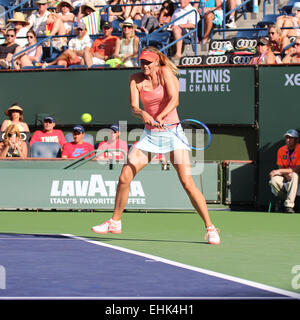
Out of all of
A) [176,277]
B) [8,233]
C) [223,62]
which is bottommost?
[8,233]

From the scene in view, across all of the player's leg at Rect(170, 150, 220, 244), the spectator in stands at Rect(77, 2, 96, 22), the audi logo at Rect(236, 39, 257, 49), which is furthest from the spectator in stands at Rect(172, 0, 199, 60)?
the player's leg at Rect(170, 150, 220, 244)

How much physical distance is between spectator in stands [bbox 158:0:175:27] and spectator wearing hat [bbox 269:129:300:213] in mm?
4904

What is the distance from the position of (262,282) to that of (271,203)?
8.76 metres

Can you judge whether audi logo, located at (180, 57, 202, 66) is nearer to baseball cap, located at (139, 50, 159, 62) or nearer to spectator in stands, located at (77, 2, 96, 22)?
spectator in stands, located at (77, 2, 96, 22)

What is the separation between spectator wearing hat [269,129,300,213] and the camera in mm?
13391

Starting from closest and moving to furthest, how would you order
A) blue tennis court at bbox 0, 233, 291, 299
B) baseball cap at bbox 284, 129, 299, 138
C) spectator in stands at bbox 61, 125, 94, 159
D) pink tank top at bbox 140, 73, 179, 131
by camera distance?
blue tennis court at bbox 0, 233, 291, 299 → pink tank top at bbox 140, 73, 179, 131 → baseball cap at bbox 284, 129, 299, 138 → spectator in stands at bbox 61, 125, 94, 159

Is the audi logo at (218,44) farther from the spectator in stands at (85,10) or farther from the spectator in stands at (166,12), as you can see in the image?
the spectator in stands at (85,10)

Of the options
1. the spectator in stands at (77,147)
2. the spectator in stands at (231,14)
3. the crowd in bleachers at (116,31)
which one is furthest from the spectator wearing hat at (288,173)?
the spectator in stands at (231,14)

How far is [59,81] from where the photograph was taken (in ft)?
51.2

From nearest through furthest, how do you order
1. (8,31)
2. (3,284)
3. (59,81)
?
1. (3,284)
2. (59,81)
3. (8,31)

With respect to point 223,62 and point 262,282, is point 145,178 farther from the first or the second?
point 262,282

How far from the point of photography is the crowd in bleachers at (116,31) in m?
15.6

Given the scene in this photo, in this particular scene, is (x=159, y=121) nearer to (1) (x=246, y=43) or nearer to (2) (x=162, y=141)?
(2) (x=162, y=141)
